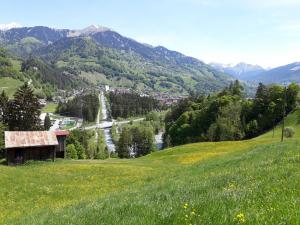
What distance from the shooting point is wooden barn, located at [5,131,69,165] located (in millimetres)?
63031

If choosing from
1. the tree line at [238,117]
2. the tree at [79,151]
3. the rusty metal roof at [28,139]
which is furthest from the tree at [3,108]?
the tree line at [238,117]

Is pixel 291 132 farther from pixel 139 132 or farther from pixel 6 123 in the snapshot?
pixel 139 132

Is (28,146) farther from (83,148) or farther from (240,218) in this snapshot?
(83,148)

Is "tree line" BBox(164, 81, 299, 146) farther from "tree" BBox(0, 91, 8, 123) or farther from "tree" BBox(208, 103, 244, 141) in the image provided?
"tree" BBox(0, 91, 8, 123)

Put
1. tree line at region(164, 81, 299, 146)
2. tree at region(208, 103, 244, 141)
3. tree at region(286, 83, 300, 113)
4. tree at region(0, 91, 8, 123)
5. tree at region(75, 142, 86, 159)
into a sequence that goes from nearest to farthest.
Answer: tree at region(0, 91, 8, 123), tree at region(286, 83, 300, 113), tree line at region(164, 81, 299, 146), tree at region(208, 103, 244, 141), tree at region(75, 142, 86, 159)

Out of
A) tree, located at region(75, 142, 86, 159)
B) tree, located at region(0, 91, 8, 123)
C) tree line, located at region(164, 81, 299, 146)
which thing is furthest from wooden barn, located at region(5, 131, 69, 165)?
tree, located at region(75, 142, 86, 159)

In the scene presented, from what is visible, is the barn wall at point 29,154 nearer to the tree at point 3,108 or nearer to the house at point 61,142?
the house at point 61,142

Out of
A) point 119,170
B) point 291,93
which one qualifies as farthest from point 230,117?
point 119,170

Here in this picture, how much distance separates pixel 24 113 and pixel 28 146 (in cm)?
5061

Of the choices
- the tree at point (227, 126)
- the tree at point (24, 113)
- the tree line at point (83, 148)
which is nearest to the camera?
the tree at point (24, 113)

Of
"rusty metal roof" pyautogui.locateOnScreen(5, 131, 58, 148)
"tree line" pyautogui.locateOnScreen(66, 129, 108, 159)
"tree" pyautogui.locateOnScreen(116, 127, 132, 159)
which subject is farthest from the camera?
"tree" pyautogui.locateOnScreen(116, 127, 132, 159)

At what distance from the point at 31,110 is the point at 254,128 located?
75.7m

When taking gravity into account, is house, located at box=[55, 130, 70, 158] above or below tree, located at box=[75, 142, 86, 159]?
above

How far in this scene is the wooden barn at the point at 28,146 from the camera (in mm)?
63031
